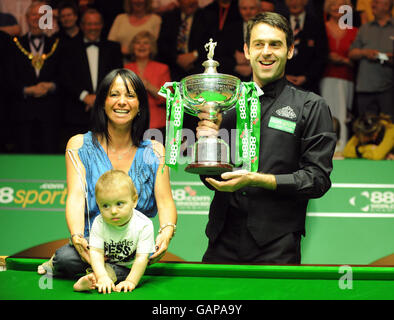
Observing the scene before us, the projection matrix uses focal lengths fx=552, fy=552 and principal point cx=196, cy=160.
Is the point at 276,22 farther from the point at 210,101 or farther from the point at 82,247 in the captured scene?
the point at 82,247

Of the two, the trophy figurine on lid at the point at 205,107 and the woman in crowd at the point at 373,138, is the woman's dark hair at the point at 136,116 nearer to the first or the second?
the trophy figurine on lid at the point at 205,107

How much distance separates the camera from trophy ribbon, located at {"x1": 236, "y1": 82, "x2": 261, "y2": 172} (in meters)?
2.45

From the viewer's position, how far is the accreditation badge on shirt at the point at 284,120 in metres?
2.54

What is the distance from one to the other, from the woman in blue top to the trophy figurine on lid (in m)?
0.20

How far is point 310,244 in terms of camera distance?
4.51m

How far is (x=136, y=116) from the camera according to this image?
2.64m

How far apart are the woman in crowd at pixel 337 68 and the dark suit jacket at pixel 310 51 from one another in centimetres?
16

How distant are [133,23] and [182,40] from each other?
532 millimetres

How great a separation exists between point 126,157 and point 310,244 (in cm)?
238

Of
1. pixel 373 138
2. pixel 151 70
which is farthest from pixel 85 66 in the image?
pixel 373 138

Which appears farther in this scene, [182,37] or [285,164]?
[182,37]
